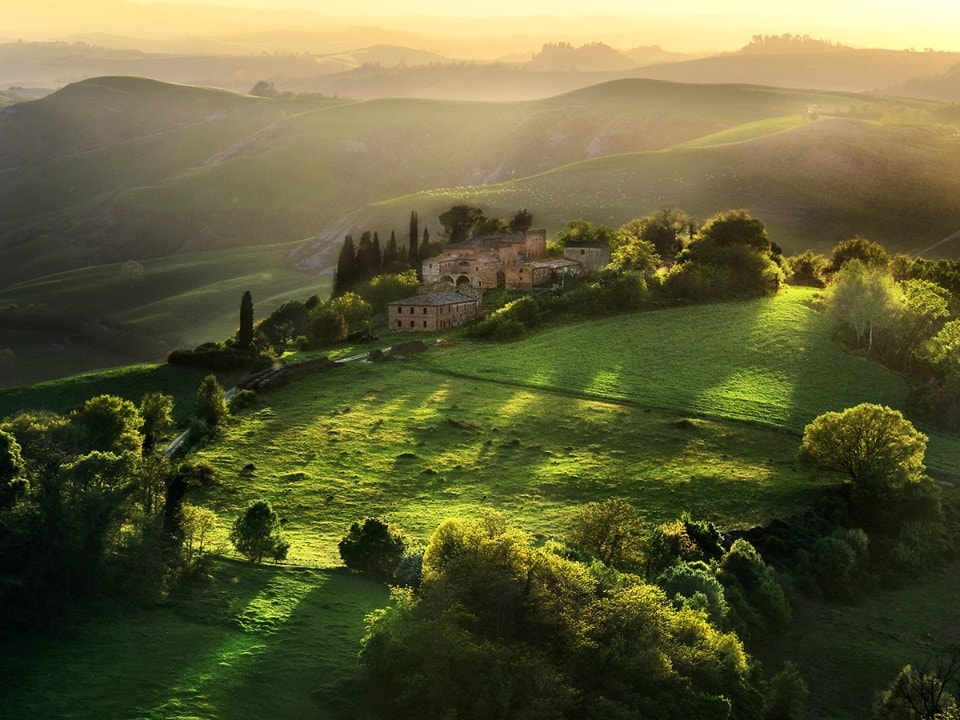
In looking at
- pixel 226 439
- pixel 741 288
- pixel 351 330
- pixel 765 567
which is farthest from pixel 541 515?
pixel 741 288

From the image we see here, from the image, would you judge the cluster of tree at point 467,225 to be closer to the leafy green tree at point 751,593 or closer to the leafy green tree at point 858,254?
the leafy green tree at point 858,254

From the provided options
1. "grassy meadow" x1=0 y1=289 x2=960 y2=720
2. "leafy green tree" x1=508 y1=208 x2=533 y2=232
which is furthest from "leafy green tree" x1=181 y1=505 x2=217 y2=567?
"leafy green tree" x1=508 y1=208 x2=533 y2=232

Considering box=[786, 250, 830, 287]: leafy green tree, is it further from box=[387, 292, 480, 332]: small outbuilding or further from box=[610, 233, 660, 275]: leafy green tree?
box=[387, 292, 480, 332]: small outbuilding

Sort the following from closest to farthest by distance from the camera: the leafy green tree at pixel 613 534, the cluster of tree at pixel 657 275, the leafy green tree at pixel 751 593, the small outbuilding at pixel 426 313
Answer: the leafy green tree at pixel 751 593, the leafy green tree at pixel 613 534, the cluster of tree at pixel 657 275, the small outbuilding at pixel 426 313

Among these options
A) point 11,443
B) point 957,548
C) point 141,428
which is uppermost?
point 11,443

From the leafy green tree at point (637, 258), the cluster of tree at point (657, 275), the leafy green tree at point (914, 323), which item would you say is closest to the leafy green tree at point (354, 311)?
the cluster of tree at point (657, 275)

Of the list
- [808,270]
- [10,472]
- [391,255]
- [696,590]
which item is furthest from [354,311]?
[696,590]

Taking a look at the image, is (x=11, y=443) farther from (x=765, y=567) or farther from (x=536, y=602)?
(x=765, y=567)
